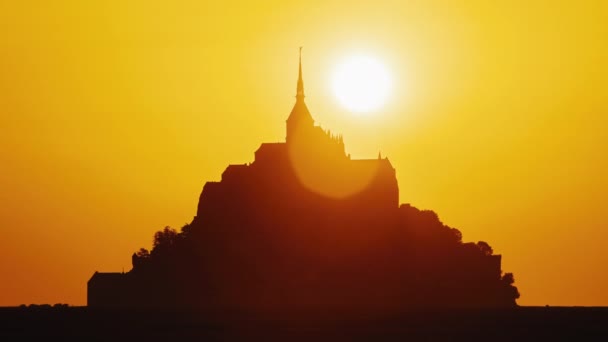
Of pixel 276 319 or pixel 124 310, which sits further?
pixel 124 310

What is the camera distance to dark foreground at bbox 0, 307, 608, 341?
132875 millimetres

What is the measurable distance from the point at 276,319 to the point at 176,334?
98.8 ft

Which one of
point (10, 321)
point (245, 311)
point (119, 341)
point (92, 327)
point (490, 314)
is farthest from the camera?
point (245, 311)

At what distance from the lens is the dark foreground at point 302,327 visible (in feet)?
436

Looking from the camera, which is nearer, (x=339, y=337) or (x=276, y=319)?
(x=339, y=337)

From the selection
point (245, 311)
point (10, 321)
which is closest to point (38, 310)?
point (245, 311)

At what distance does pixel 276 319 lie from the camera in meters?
166

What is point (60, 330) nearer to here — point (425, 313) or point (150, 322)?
point (150, 322)

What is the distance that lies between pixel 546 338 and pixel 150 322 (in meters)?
40.6

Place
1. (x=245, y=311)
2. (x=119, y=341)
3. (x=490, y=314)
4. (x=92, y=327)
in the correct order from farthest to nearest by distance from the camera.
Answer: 1. (x=245, y=311)
2. (x=490, y=314)
3. (x=92, y=327)
4. (x=119, y=341)

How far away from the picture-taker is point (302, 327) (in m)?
150

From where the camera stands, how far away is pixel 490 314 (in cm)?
17425

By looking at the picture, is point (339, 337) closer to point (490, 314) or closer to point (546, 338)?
point (546, 338)

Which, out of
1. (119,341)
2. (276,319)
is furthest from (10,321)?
(119,341)
